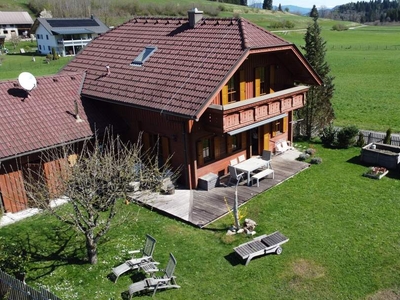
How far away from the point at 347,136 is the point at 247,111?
8620mm

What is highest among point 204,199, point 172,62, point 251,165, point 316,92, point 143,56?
point 143,56

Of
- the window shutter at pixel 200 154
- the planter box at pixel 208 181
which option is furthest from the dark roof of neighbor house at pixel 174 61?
the planter box at pixel 208 181

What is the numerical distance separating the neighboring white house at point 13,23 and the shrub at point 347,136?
105 metres

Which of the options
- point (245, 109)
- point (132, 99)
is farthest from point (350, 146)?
point (132, 99)

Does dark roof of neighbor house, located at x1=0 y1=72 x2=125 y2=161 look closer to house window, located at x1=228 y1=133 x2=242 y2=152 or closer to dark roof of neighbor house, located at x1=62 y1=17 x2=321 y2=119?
dark roof of neighbor house, located at x1=62 y1=17 x2=321 y2=119

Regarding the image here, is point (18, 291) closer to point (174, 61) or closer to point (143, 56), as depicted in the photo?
point (174, 61)

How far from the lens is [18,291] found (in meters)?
A: 10.3

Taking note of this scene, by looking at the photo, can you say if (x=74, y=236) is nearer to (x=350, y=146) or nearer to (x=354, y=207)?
(x=354, y=207)

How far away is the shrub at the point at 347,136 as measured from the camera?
23.4 metres

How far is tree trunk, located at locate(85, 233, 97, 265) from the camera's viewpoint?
12.5 metres

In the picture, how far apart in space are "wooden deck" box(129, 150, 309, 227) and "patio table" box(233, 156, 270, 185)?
0.72m

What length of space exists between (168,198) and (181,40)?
8.14 meters

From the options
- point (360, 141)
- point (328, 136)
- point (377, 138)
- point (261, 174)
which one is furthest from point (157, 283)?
point (377, 138)

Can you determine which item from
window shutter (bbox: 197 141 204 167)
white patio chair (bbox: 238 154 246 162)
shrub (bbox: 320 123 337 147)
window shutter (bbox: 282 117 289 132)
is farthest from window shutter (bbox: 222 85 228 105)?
shrub (bbox: 320 123 337 147)
